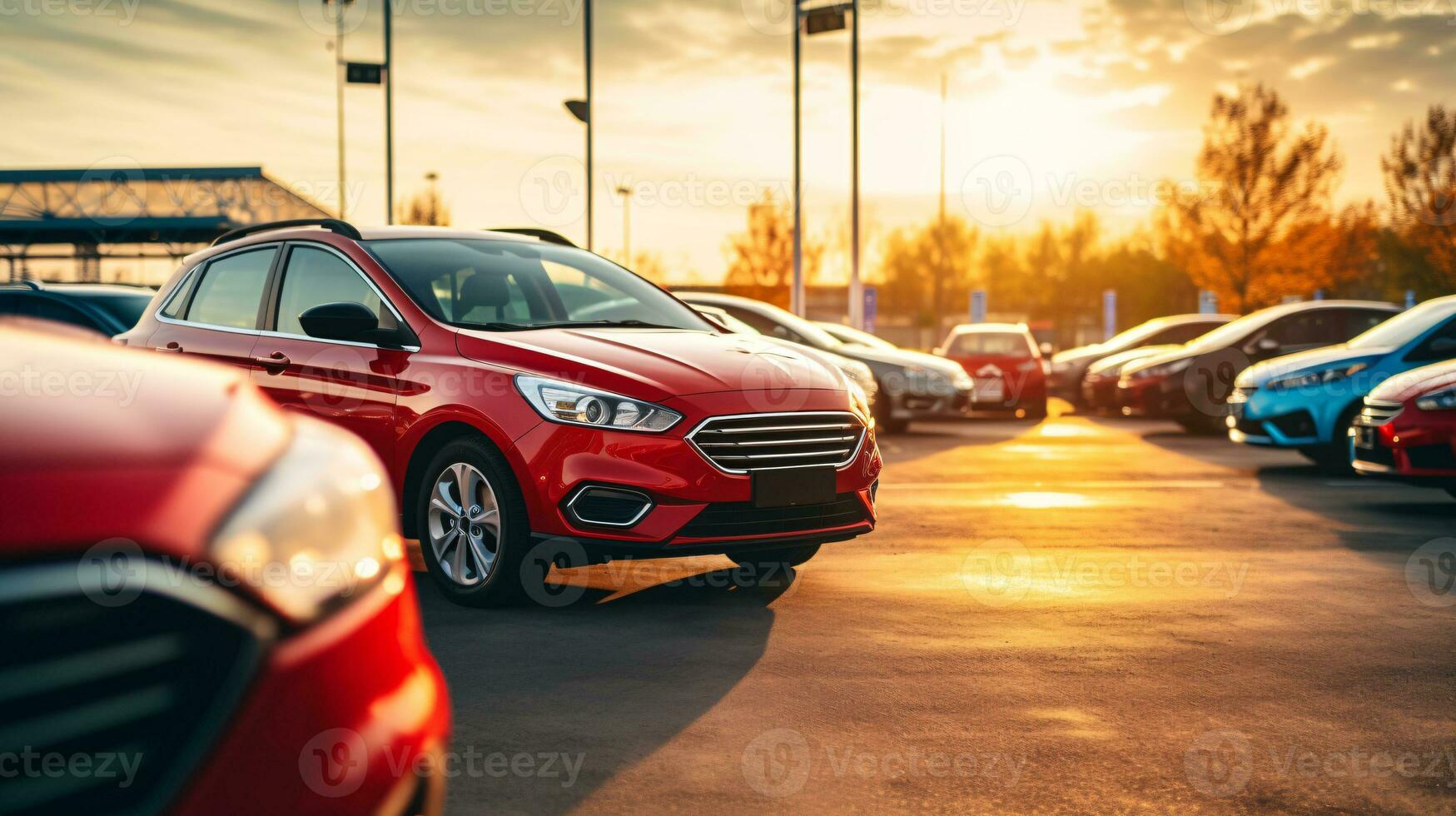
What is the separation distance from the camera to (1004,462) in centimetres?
1307

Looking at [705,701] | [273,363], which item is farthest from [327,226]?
[705,701]

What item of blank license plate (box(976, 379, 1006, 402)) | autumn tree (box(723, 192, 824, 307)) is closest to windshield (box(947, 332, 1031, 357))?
blank license plate (box(976, 379, 1006, 402))

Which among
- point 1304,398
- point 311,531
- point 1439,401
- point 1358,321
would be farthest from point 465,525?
point 1358,321

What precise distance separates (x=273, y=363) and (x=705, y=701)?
349cm

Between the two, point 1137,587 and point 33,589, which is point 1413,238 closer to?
point 1137,587

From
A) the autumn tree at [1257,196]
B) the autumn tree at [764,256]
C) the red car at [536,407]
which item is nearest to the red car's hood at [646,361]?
the red car at [536,407]

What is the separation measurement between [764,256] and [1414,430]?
166 feet

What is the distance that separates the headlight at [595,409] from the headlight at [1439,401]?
5.89 m

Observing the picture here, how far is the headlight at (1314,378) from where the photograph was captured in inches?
452

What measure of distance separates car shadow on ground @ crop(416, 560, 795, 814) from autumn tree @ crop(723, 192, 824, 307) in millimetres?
51289

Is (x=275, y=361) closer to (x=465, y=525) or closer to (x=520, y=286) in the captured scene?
(x=520, y=286)

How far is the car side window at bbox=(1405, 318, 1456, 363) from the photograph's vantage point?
11.4 metres

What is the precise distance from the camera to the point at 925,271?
77312 millimetres

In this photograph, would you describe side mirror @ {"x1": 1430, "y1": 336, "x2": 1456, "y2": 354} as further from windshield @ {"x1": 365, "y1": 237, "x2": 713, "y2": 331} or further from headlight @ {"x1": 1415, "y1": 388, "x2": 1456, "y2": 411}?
windshield @ {"x1": 365, "y1": 237, "x2": 713, "y2": 331}
